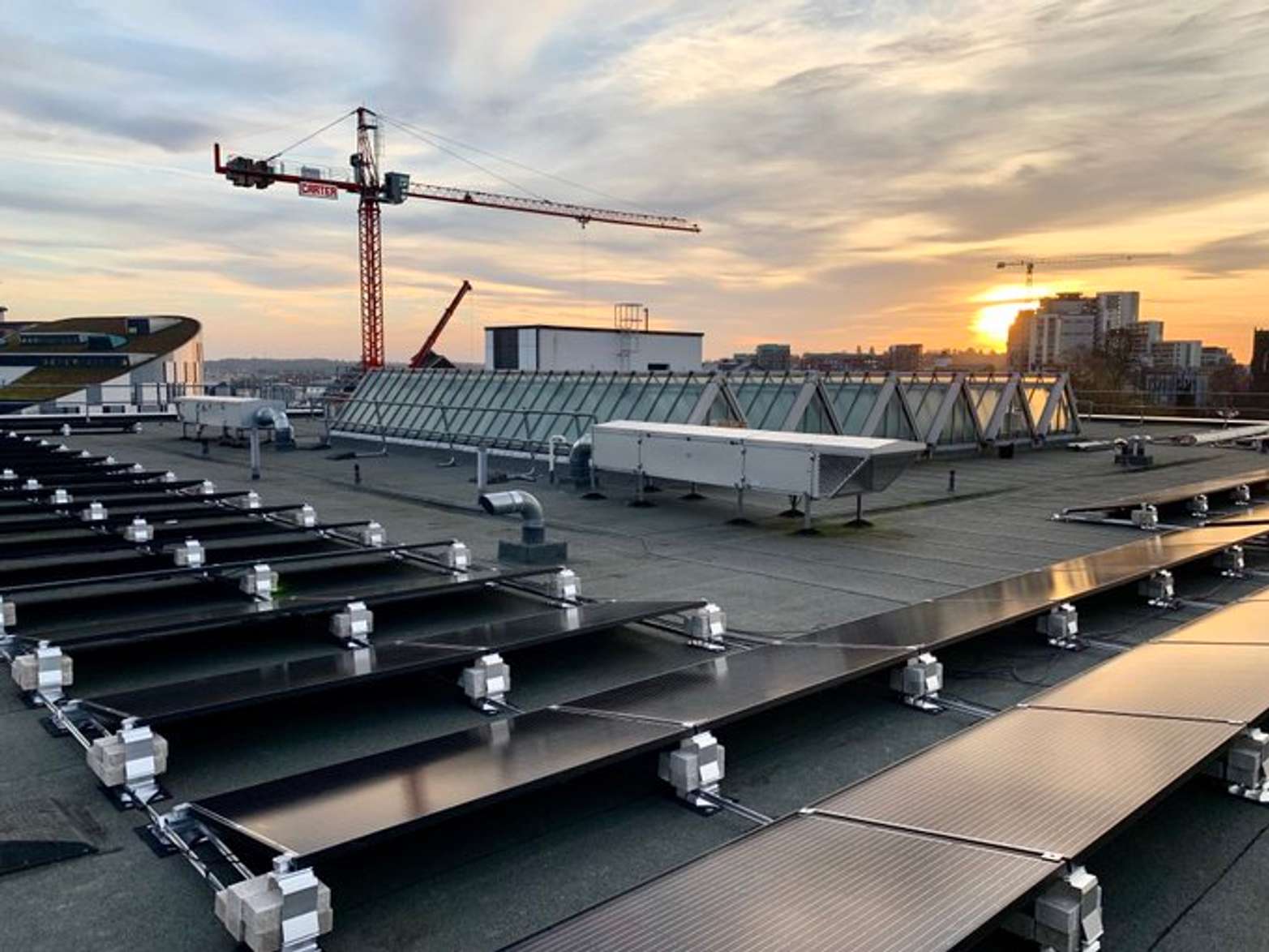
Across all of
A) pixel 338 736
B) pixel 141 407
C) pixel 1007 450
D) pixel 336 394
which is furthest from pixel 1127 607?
pixel 141 407

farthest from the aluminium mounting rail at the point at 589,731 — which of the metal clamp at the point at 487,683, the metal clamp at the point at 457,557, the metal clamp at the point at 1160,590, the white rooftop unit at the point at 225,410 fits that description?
the white rooftop unit at the point at 225,410

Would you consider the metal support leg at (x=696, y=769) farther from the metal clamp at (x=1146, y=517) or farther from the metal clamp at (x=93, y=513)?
the metal clamp at (x=1146, y=517)

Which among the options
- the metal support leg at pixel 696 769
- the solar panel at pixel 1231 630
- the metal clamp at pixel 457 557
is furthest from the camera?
the metal clamp at pixel 457 557

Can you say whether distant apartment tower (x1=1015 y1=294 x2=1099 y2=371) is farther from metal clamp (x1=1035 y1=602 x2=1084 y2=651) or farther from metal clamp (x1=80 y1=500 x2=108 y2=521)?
metal clamp (x1=80 y1=500 x2=108 y2=521)

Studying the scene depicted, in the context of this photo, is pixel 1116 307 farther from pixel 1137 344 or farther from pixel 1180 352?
pixel 1137 344

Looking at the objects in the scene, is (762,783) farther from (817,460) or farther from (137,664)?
(817,460)

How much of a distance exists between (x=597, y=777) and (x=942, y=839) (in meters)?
2.60

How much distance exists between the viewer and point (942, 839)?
4.34 m

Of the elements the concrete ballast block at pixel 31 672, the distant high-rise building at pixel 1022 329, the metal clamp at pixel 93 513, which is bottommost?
the concrete ballast block at pixel 31 672

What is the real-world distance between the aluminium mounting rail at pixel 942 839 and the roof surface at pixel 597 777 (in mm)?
589

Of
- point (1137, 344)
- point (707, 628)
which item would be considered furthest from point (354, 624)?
Result: point (1137, 344)

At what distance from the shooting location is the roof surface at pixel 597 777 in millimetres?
4527

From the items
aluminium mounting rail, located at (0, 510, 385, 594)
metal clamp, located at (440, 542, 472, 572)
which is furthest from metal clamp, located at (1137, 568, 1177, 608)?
aluminium mounting rail, located at (0, 510, 385, 594)

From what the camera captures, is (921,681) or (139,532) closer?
(921,681)
